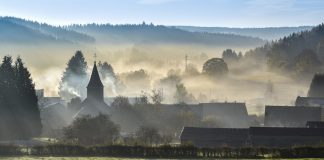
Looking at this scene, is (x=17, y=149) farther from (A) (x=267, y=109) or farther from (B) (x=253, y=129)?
(A) (x=267, y=109)

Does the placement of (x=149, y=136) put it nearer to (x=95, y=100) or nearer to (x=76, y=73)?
(x=95, y=100)

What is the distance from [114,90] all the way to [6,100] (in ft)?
339

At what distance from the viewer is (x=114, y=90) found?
181 m

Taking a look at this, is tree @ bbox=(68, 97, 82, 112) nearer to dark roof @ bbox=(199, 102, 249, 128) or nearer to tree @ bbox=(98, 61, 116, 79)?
dark roof @ bbox=(199, 102, 249, 128)

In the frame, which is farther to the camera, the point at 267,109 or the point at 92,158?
the point at 267,109

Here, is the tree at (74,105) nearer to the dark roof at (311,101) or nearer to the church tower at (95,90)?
the church tower at (95,90)

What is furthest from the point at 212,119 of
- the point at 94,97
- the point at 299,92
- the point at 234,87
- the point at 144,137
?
the point at 234,87

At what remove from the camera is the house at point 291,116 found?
99562 mm

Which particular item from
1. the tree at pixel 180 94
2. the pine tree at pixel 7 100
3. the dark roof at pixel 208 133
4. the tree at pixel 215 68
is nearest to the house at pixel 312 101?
the dark roof at pixel 208 133

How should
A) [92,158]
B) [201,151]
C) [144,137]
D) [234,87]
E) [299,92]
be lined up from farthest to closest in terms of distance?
[234,87] < [299,92] < [144,137] < [201,151] < [92,158]

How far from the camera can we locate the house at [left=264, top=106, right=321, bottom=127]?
99.6m

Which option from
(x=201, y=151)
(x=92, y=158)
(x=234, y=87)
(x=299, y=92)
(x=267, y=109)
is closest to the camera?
(x=92, y=158)

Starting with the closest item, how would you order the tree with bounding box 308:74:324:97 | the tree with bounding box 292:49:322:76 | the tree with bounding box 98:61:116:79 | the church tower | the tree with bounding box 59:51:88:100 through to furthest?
the church tower, the tree with bounding box 308:74:324:97, the tree with bounding box 59:51:88:100, the tree with bounding box 292:49:322:76, the tree with bounding box 98:61:116:79

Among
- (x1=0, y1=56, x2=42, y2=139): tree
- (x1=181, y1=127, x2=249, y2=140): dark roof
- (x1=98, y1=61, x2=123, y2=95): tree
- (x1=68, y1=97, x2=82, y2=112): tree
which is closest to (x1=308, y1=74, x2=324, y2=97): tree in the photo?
(x1=68, y1=97, x2=82, y2=112): tree
